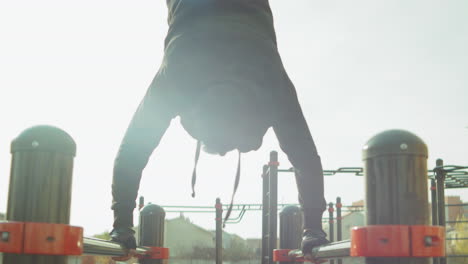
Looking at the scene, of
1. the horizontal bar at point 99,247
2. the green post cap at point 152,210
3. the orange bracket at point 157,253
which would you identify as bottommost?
the orange bracket at point 157,253

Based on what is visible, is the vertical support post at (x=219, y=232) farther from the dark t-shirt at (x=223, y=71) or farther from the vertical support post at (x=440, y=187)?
the dark t-shirt at (x=223, y=71)

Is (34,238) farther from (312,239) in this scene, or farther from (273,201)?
(273,201)

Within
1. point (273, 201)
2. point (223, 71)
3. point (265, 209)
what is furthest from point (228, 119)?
point (265, 209)

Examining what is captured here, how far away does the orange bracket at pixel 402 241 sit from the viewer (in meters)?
1.44

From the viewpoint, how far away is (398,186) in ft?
4.95

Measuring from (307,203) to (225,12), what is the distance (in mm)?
986

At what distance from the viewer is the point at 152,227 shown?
14.3 feet

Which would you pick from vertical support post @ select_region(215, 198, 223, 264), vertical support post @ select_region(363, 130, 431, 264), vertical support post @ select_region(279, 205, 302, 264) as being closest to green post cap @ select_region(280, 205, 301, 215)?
vertical support post @ select_region(279, 205, 302, 264)

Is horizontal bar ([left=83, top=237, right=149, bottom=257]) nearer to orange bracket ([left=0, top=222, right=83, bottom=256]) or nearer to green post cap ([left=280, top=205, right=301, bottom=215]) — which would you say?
orange bracket ([left=0, top=222, right=83, bottom=256])

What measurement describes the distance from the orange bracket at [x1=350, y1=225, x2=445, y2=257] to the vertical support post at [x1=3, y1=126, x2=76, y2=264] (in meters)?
0.80

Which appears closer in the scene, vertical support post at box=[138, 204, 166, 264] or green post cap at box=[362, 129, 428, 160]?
green post cap at box=[362, 129, 428, 160]

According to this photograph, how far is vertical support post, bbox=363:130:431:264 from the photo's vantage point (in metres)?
1.49

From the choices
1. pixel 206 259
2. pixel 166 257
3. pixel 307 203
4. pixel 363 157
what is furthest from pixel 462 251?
pixel 363 157

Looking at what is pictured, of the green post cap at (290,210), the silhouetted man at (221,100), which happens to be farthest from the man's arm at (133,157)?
the green post cap at (290,210)
